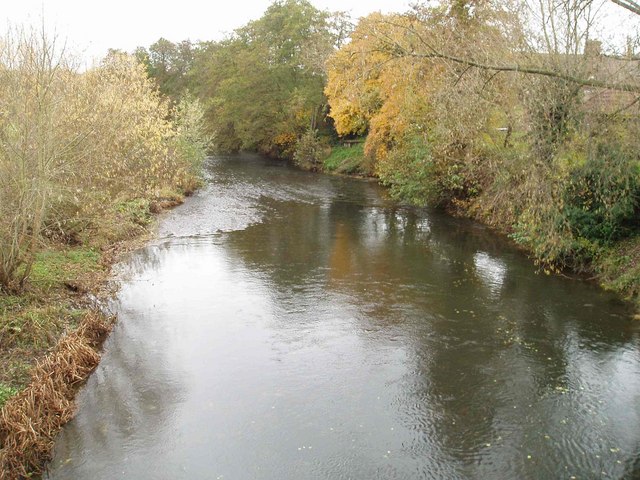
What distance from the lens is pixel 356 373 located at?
10656 millimetres

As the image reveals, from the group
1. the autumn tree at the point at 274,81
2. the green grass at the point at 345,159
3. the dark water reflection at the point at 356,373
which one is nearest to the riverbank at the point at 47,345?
the dark water reflection at the point at 356,373

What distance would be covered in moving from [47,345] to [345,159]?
34.7 meters

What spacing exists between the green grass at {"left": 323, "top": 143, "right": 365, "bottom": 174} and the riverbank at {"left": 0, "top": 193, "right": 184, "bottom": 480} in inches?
1057

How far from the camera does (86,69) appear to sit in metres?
15.9

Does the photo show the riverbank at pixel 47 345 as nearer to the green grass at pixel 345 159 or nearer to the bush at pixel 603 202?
the bush at pixel 603 202

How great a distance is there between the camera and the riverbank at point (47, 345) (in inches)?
315

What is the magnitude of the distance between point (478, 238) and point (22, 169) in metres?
16.3

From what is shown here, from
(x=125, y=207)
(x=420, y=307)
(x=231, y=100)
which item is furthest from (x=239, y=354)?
(x=231, y=100)

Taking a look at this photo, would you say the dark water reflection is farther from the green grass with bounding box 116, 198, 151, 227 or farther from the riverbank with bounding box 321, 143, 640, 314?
the green grass with bounding box 116, 198, 151, 227

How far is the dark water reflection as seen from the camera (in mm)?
8164

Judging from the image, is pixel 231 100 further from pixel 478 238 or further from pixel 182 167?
pixel 478 238

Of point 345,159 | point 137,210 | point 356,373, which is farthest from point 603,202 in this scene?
point 345,159

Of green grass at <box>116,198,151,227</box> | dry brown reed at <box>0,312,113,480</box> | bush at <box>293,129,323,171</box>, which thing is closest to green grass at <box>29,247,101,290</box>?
dry brown reed at <box>0,312,113,480</box>

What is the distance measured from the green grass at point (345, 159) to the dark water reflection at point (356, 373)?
2305cm
